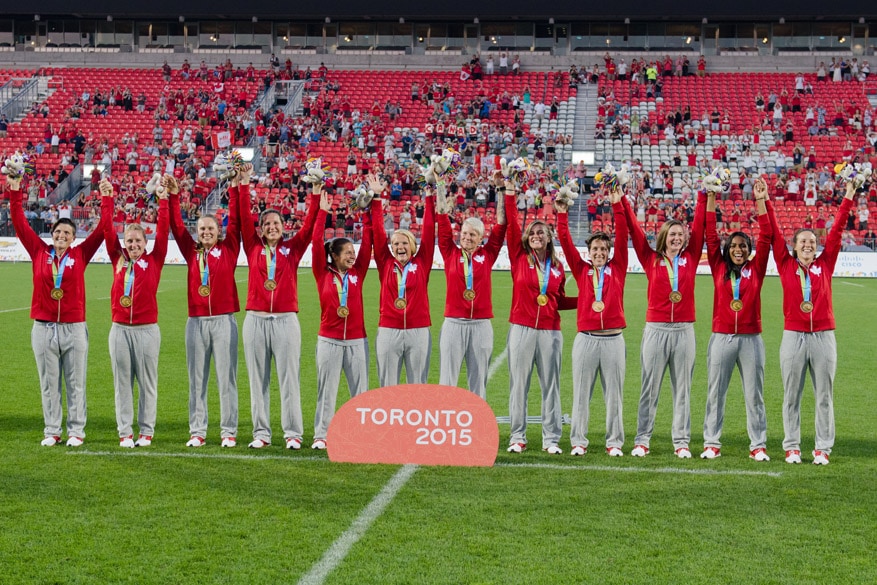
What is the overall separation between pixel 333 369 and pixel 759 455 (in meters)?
3.04

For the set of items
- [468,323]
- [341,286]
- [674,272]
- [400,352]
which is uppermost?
[674,272]

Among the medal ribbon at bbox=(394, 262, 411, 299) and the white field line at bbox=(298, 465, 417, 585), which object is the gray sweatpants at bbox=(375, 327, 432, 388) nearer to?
the medal ribbon at bbox=(394, 262, 411, 299)

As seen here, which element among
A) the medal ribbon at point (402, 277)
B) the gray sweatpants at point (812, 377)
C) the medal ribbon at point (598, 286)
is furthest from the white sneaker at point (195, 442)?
the gray sweatpants at point (812, 377)

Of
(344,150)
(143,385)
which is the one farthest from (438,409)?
(344,150)

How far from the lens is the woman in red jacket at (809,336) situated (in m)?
6.89

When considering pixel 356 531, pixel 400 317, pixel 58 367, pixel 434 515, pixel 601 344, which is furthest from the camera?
pixel 58 367

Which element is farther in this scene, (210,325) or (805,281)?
(210,325)

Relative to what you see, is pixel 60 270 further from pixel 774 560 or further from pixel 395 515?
pixel 774 560

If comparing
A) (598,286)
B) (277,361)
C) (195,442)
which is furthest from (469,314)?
(195,442)

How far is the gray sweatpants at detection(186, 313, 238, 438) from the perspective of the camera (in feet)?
24.0

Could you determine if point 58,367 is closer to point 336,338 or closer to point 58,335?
point 58,335

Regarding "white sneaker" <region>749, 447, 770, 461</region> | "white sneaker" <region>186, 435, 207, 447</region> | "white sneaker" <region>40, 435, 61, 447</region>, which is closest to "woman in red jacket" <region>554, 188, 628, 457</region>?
"white sneaker" <region>749, 447, 770, 461</region>

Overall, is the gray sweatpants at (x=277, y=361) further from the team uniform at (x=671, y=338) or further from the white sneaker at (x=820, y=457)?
the white sneaker at (x=820, y=457)

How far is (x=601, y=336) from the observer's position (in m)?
7.16
